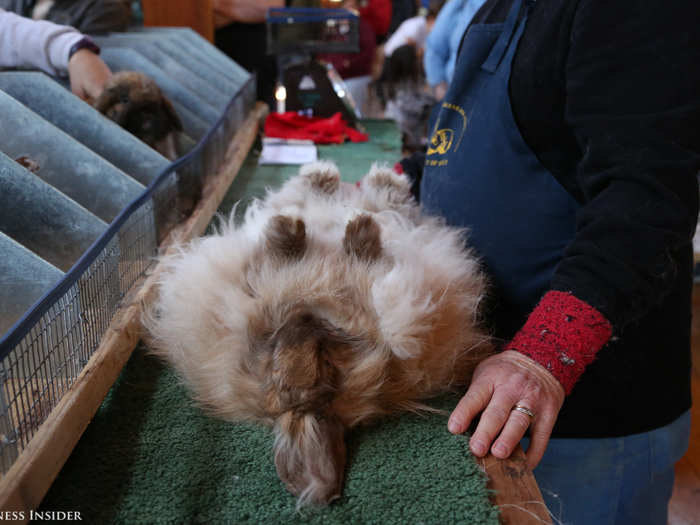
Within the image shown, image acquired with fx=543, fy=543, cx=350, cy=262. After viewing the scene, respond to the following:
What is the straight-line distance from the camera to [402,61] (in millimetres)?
6242

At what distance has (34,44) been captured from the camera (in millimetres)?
1747

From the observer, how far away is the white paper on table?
2582 mm

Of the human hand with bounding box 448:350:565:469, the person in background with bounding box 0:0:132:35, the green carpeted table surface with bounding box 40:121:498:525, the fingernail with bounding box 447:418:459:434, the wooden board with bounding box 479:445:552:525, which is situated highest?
the person in background with bounding box 0:0:132:35

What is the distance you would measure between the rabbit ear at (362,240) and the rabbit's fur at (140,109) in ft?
3.27

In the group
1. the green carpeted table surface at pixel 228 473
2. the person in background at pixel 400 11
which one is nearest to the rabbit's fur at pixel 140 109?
the green carpeted table surface at pixel 228 473

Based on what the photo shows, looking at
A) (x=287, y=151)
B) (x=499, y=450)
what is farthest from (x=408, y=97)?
(x=499, y=450)

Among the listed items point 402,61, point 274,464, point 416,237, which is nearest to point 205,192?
point 416,237

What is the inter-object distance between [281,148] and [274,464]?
7.11 feet

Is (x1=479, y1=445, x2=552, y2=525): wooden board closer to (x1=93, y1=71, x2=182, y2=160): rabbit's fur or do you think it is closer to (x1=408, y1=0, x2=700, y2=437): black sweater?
(x1=408, y1=0, x2=700, y2=437): black sweater

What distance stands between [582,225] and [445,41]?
2921mm

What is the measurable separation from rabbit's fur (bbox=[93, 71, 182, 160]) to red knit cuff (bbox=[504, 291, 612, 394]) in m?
1.40

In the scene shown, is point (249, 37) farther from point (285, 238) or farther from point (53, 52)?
point (285, 238)

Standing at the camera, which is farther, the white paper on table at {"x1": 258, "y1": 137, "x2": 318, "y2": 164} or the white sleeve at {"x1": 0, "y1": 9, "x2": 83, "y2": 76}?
the white paper on table at {"x1": 258, "y1": 137, "x2": 318, "y2": 164}

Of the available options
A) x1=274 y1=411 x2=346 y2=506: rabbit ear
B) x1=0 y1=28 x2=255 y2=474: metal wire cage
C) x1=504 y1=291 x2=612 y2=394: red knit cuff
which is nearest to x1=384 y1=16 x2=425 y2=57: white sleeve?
x1=0 y1=28 x2=255 y2=474: metal wire cage
